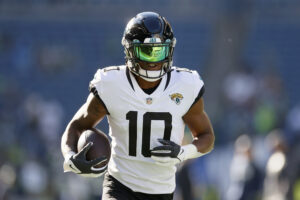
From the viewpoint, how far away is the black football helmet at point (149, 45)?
4992 millimetres

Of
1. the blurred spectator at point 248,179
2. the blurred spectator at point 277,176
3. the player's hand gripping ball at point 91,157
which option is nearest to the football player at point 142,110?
the player's hand gripping ball at point 91,157

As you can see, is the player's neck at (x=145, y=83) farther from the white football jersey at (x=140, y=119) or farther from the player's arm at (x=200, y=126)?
the player's arm at (x=200, y=126)

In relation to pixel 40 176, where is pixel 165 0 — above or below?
above

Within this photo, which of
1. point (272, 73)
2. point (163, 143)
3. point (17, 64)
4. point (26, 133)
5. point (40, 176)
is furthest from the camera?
point (17, 64)

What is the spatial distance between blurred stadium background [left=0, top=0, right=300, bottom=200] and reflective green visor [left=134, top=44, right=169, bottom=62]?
7560 mm

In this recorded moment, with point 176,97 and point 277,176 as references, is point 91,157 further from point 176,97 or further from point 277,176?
point 277,176

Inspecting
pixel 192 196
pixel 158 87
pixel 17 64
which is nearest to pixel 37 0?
pixel 17 64

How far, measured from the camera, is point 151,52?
197 inches

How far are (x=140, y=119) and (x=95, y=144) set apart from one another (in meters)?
0.35

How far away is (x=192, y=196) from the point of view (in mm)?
10367

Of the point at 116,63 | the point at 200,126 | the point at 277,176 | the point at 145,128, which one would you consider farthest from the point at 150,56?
the point at 116,63

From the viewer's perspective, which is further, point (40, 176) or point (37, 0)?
point (37, 0)

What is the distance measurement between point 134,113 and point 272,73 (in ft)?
39.0

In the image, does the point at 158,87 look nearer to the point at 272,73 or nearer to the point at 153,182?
the point at 153,182
